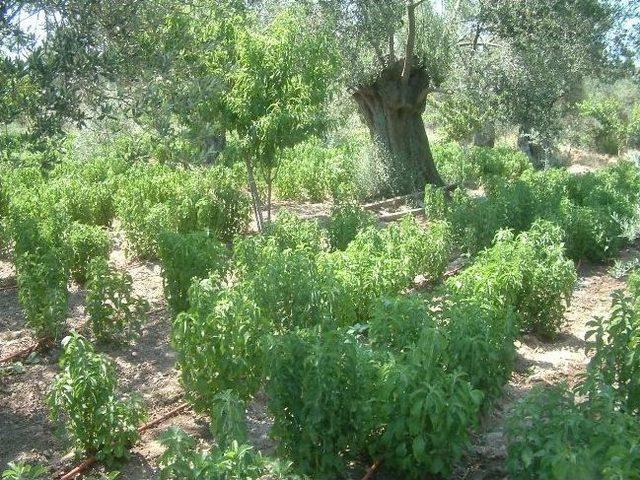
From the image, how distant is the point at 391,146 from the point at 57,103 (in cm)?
1077

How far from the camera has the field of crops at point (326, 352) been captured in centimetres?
394

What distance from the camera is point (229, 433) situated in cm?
397

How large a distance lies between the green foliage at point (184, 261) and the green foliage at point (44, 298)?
0.98 meters

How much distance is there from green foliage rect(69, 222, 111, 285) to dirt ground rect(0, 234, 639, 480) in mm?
316

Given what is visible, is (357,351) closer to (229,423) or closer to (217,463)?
(229,423)

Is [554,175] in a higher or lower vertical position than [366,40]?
lower

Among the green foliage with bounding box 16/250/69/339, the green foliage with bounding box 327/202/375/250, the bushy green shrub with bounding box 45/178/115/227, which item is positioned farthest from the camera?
the bushy green shrub with bounding box 45/178/115/227

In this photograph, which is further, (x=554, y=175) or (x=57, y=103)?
(x=554, y=175)

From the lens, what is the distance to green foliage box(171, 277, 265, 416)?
16.0ft

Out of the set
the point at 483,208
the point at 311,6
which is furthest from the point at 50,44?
the point at 311,6

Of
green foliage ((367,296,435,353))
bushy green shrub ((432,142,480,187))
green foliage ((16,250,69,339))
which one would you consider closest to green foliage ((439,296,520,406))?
green foliage ((367,296,435,353))

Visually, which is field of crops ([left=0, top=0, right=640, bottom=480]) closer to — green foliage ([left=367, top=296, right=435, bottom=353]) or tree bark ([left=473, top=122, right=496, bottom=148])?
green foliage ([left=367, top=296, right=435, bottom=353])

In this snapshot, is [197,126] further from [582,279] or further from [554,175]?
[554,175]

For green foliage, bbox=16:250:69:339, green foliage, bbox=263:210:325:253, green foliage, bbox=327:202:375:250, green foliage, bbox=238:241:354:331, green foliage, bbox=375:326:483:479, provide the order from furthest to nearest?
green foliage, bbox=327:202:375:250 < green foliage, bbox=263:210:325:253 < green foliage, bbox=16:250:69:339 < green foliage, bbox=238:241:354:331 < green foliage, bbox=375:326:483:479
